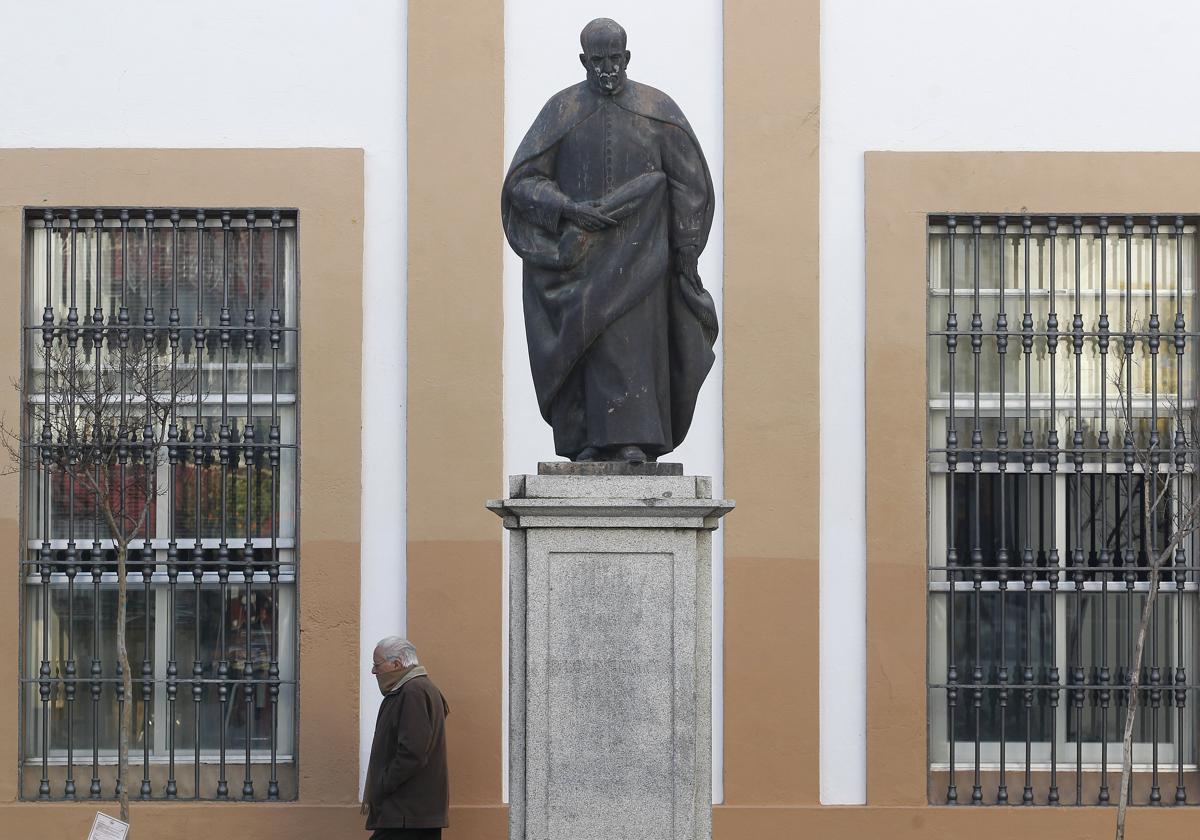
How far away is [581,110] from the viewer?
6.57 meters

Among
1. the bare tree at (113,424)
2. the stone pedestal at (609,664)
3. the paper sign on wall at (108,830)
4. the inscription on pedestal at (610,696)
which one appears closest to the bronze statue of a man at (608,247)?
the stone pedestal at (609,664)

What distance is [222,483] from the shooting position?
32.2 feet

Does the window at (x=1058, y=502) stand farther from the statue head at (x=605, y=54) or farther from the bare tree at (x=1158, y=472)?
the statue head at (x=605, y=54)

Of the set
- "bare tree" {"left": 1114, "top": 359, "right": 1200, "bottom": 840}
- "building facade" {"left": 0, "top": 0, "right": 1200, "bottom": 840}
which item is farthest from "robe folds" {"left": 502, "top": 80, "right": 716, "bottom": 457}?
"bare tree" {"left": 1114, "top": 359, "right": 1200, "bottom": 840}

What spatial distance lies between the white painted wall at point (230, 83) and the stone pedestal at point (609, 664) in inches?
141

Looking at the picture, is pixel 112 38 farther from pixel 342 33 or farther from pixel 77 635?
pixel 77 635

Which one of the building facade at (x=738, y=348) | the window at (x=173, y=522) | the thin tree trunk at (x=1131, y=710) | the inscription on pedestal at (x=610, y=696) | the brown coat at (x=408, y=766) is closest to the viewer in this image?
the inscription on pedestal at (x=610, y=696)

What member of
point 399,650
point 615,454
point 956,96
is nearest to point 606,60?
point 615,454

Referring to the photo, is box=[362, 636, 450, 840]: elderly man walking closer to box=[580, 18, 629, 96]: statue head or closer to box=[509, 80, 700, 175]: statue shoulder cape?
box=[509, 80, 700, 175]: statue shoulder cape

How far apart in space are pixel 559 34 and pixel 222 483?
2.96m

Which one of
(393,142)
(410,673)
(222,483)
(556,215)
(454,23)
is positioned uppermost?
(454,23)

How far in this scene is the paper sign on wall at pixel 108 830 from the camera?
7.99 meters

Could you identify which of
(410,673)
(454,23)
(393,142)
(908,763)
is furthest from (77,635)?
(908,763)

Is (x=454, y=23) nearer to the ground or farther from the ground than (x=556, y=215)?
farther from the ground
